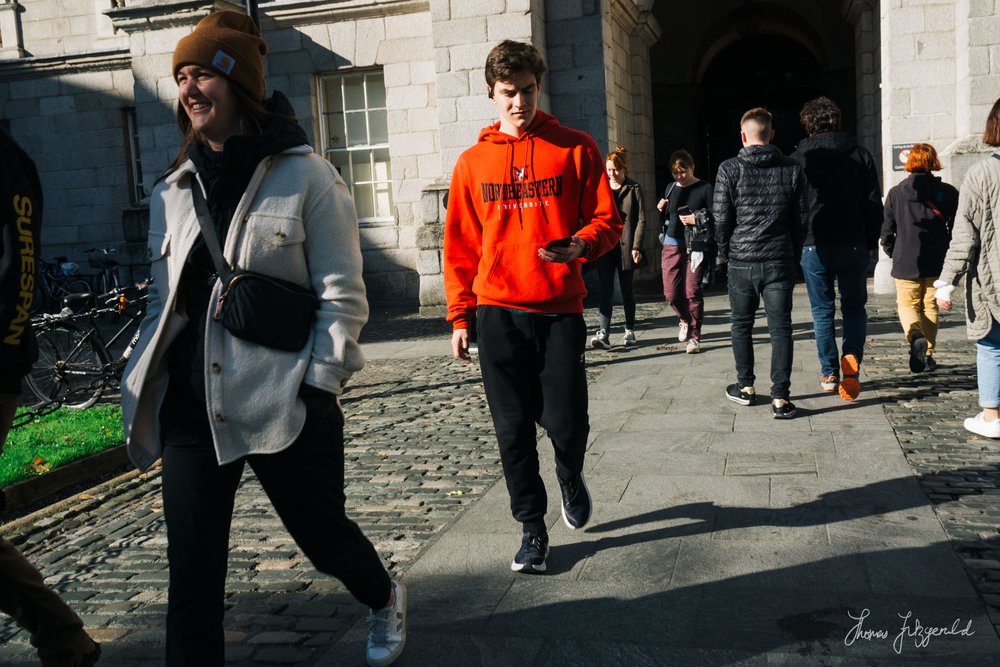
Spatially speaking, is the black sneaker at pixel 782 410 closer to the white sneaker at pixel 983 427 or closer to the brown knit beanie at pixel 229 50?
the white sneaker at pixel 983 427

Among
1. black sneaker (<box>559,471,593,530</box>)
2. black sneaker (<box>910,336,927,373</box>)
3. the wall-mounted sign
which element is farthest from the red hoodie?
the wall-mounted sign

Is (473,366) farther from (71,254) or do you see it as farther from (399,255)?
(71,254)

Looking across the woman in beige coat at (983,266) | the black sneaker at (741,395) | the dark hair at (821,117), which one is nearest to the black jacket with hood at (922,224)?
the dark hair at (821,117)

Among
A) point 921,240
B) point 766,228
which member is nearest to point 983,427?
point 766,228

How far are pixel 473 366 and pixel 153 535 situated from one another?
4.80 metres

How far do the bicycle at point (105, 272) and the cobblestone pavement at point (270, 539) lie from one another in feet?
37.4

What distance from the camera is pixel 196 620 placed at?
Answer: 269cm

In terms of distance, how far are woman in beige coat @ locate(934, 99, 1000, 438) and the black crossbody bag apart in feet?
13.8

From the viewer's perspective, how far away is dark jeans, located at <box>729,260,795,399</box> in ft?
21.9

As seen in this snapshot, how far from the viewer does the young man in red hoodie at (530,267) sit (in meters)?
3.96

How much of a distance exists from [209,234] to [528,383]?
1654 millimetres

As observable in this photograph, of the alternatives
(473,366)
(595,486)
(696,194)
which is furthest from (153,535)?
(696,194)

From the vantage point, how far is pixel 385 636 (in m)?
3.25

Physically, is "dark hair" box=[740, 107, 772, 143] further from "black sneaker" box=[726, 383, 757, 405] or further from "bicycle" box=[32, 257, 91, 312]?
"bicycle" box=[32, 257, 91, 312]
